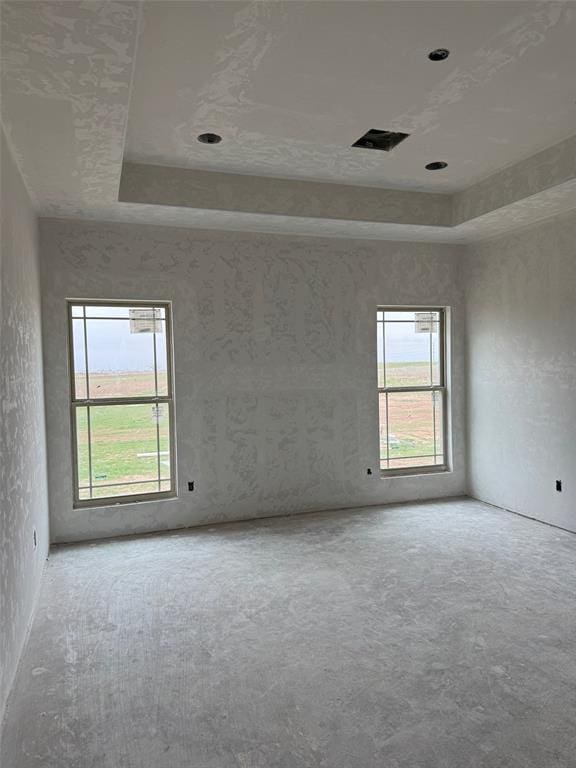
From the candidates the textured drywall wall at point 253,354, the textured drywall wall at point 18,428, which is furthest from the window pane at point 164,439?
the textured drywall wall at point 18,428

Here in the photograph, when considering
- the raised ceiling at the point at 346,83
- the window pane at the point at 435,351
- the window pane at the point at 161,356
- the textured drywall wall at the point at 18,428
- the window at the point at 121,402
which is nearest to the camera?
the raised ceiling at the point at 346,83

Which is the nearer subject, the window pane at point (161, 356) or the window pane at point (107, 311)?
the window pane at point (107, 311)

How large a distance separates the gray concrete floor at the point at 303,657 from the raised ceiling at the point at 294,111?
2662 millimetres

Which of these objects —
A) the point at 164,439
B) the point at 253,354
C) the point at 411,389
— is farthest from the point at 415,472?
the point at 164,439

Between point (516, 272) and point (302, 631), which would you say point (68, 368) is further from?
point (516, 272)

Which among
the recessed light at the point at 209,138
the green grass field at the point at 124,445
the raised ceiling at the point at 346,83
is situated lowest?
the green grass field at the point at 124,445

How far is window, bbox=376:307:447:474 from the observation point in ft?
18.2

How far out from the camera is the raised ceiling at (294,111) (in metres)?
2.27

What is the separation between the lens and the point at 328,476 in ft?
17.3

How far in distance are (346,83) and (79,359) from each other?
304 cm

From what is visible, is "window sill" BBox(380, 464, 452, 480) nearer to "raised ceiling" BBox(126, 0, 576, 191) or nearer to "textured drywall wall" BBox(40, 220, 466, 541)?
"textured drywall wall" BBox(40, 220, 466, 541)

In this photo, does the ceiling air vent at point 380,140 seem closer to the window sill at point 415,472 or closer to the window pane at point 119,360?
the window pane at point 119,360

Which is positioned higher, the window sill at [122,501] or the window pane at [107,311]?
the window pane at [107,311]

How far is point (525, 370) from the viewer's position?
4.99 metres
